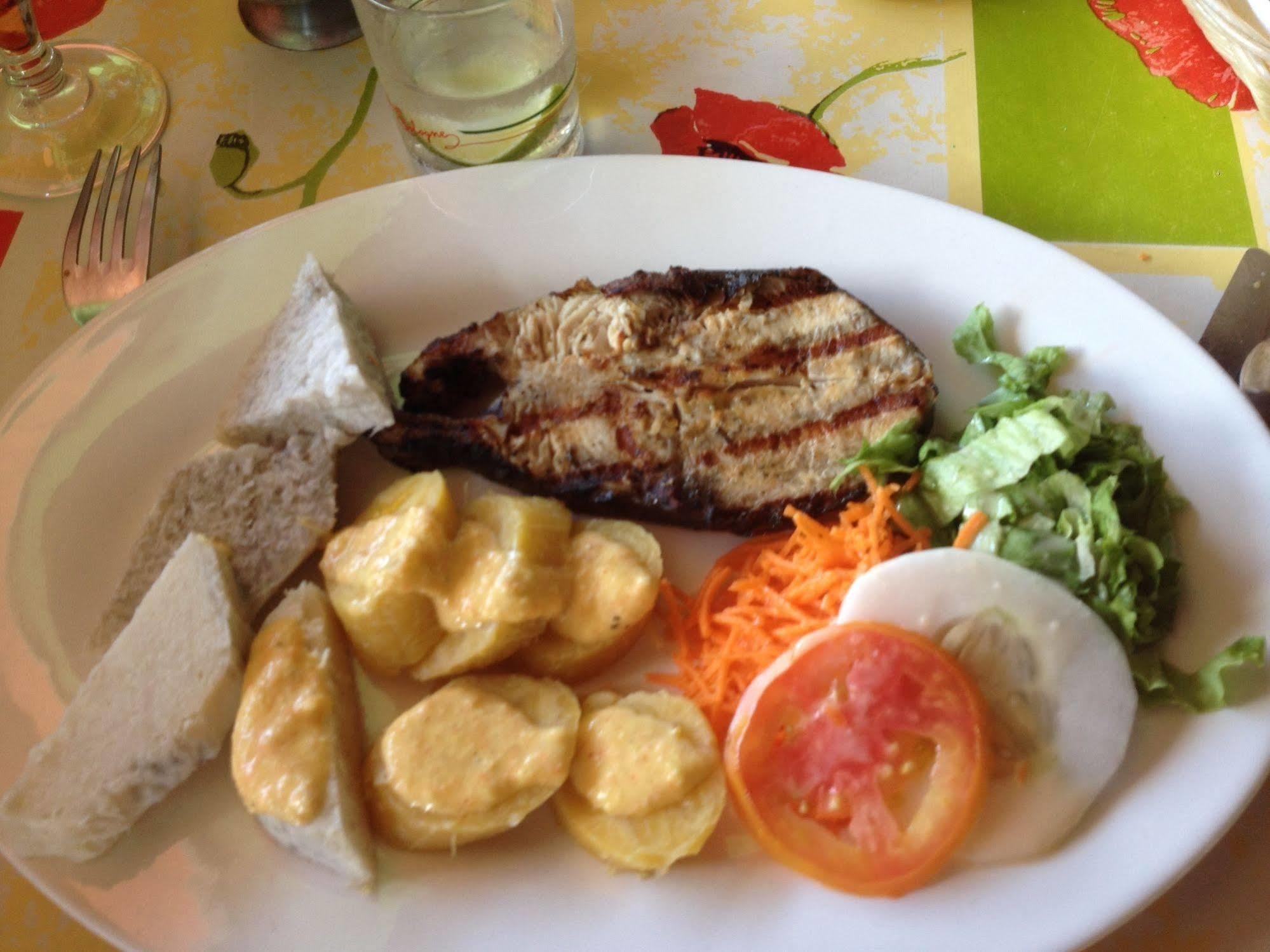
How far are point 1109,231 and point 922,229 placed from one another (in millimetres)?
588

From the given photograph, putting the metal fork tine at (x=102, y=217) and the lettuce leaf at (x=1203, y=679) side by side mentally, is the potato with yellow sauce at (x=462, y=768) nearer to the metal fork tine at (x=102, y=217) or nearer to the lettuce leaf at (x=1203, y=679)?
the lettuce leaf at (x=1203, y=679)

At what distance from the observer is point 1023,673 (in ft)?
5.89

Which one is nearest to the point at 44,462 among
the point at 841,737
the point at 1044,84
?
the point at 841,737

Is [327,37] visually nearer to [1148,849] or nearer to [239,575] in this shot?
[239,575]

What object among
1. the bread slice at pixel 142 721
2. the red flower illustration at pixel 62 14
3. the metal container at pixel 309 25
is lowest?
the bread slice at pixel 142 721

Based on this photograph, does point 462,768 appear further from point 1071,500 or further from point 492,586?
point 1071,500

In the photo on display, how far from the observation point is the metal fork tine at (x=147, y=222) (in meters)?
2.55

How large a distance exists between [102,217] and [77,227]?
74 millimetres

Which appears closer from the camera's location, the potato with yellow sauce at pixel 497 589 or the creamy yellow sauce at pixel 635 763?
the creamy yellow sauce at pixel 635 763

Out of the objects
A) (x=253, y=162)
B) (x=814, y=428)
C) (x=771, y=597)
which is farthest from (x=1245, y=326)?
(x=253, y=162)

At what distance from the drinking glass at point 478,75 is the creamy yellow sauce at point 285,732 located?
1.41m

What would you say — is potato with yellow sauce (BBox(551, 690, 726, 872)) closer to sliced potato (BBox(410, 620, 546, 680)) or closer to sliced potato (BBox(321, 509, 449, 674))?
sliced potato (BBox(410, 620, 546, 680))

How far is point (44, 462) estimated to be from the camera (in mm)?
2211

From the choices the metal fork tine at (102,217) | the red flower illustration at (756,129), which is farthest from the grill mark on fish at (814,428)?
the metal fork tine at (102,217)
